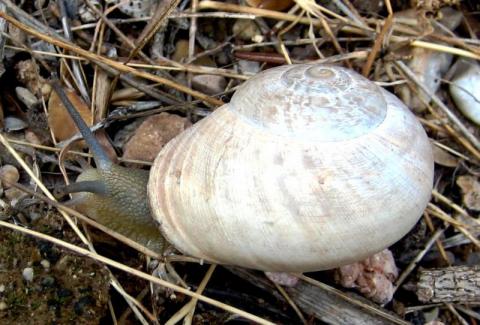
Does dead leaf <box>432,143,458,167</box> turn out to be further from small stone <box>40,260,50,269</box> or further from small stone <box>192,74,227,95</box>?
small stone <box>40,260,50,269</box>

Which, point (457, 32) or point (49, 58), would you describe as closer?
point (49, 58)

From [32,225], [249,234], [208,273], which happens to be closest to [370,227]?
[249,234]

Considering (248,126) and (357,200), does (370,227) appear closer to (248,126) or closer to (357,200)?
(357,200)

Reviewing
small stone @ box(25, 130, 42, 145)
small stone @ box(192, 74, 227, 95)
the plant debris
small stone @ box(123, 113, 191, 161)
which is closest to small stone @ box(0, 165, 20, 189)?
the plant debris

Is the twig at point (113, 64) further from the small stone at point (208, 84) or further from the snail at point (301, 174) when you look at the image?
the snail at point (301, 174)

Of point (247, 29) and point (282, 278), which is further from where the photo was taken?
point (247, 29)

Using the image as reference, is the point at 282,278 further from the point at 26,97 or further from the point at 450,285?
the point at 26,97

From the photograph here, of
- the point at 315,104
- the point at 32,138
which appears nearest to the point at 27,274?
the point at 32,138

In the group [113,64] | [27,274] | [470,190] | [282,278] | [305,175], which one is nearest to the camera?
[305,175]
